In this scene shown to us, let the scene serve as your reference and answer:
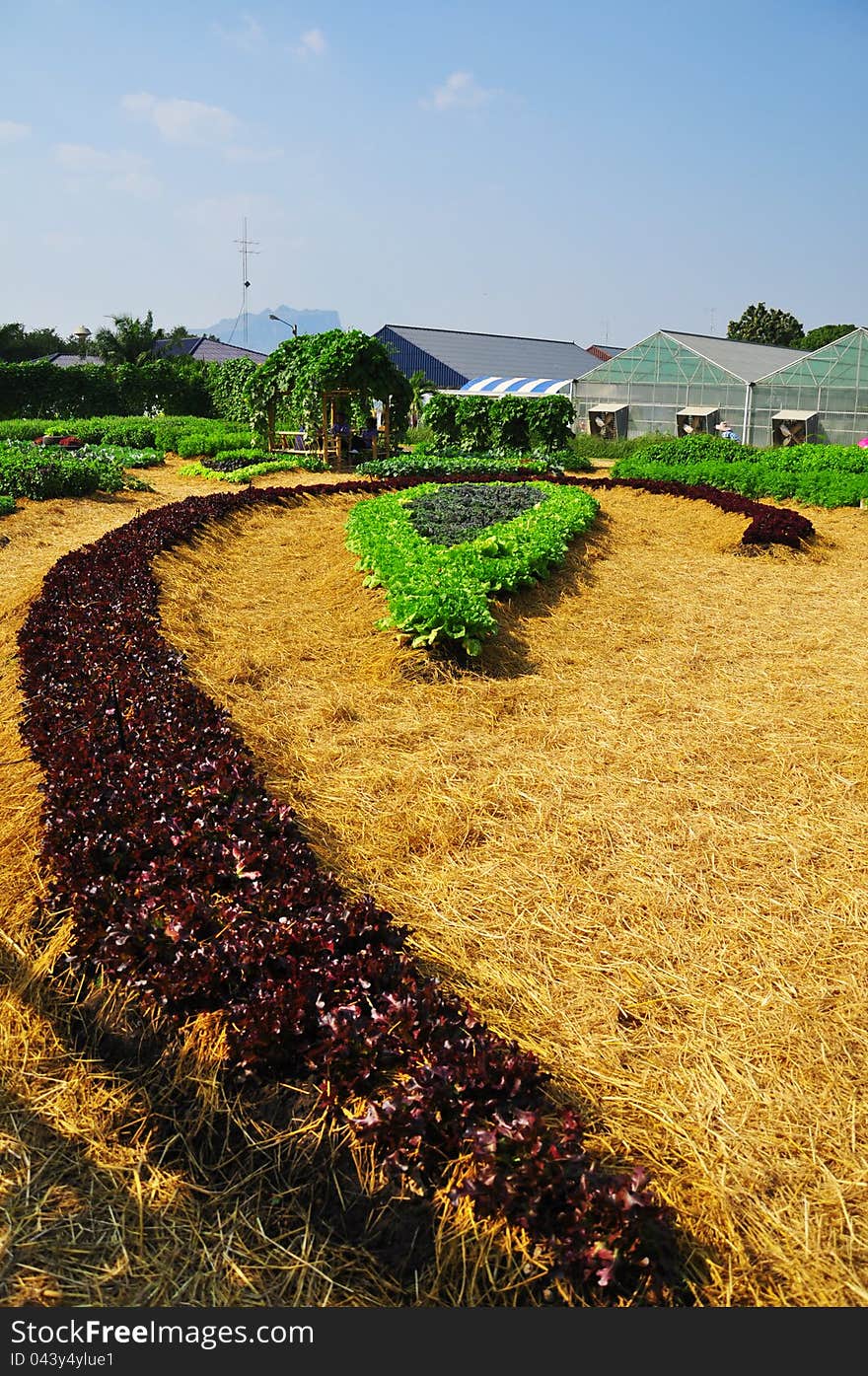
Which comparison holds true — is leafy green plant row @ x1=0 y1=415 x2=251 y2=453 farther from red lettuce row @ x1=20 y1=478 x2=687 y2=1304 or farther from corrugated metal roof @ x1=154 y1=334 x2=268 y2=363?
corrugated metal roof @ x1=154 y1=334 x2=268 y2=363

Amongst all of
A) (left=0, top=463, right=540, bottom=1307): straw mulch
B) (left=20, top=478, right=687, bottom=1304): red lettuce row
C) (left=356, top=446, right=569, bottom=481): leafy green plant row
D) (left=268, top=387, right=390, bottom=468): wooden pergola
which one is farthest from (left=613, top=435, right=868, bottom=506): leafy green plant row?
(left=0, top=463, right=540, bottom=1307): straw mulch

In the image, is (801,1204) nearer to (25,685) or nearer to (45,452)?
(25,685)

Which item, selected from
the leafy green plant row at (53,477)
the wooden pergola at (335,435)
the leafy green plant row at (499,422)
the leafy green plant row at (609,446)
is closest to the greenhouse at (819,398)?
the leafy green plant row at (609,446)

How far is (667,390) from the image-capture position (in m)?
32.4

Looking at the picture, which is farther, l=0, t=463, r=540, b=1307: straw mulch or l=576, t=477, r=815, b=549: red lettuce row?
l=576, t=477, r=815, b=549: red lettuce row

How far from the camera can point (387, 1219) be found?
261 cm

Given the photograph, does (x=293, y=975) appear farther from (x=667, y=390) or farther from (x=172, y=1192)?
(x=667, y=390)

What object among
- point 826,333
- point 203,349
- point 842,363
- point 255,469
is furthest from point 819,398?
point 826,333

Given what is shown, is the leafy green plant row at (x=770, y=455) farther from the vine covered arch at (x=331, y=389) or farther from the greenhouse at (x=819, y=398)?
the greenhouse at (x=819, y=398)

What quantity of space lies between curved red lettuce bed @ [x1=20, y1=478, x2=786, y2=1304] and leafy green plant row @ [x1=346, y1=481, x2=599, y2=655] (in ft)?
7.59

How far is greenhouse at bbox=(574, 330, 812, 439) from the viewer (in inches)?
1234

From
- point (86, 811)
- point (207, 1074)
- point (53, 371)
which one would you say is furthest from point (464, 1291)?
point (53, 371)

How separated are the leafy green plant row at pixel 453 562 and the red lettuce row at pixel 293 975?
90.0 inches

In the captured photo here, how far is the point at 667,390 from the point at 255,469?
59.5ft
